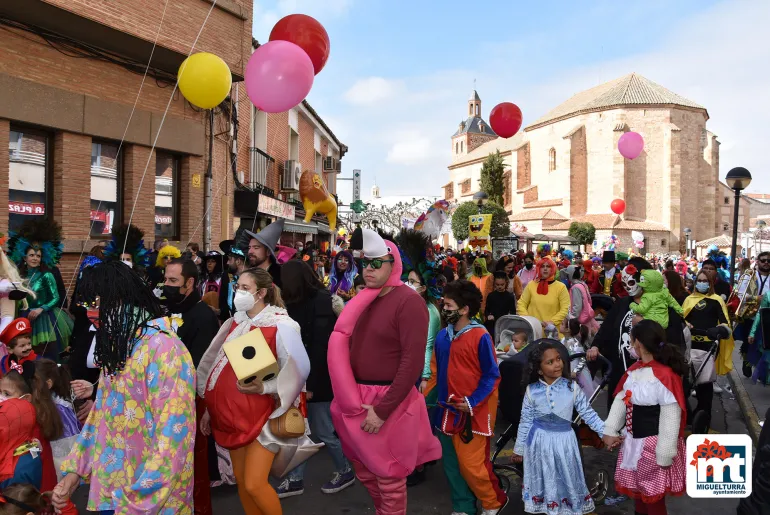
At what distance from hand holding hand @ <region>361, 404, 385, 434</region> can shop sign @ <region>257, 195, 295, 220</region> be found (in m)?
11.1

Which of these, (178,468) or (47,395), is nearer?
(178,468)

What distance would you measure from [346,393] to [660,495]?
2166 mm

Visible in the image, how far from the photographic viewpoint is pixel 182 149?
12.5 metres

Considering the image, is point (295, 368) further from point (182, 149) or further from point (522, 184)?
point (522, 184)

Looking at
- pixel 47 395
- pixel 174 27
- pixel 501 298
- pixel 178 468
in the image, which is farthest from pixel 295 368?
pixel 174 27

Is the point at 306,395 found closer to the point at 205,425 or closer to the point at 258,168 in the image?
the point at 205,425

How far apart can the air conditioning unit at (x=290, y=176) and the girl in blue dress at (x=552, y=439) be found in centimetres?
1644

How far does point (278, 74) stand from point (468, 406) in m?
5.51

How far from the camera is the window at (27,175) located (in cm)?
973

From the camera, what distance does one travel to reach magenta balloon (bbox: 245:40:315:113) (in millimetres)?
8188

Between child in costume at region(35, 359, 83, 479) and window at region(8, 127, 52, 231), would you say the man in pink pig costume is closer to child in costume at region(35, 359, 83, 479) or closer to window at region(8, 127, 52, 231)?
child in costume at region(35, 359, 83, 479)

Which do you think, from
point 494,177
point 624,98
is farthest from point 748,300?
point 494,177

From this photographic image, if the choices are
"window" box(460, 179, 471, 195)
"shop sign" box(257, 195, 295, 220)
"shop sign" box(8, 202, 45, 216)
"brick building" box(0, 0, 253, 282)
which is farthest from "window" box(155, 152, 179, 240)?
"window" box(460, 179, 471, 195)

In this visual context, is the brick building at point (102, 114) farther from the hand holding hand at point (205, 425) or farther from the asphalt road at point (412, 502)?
the hand holding hand at point (205, 425)
